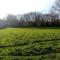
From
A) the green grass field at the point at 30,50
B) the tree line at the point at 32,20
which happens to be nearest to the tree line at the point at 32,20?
the tree line at the point at 32,20

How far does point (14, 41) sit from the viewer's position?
13977 mm

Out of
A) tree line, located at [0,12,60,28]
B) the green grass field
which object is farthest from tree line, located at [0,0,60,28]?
the green grass field

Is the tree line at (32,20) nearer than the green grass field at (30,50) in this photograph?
No

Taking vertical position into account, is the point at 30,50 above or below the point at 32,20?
below

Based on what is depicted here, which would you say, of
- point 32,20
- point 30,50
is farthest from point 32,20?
point 30,50

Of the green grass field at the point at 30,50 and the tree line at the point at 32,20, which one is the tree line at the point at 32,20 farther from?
the green grass field at the point at 30,50

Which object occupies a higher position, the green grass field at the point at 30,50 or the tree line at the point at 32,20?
the tree line at the point at 32,20

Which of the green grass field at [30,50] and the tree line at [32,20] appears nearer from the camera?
the green grass field at [30,50]

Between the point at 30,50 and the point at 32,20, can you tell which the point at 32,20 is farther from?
the point at 30,50

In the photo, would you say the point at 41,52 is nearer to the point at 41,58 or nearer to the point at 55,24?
the point at 41,58

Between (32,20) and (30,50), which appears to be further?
(32,20)

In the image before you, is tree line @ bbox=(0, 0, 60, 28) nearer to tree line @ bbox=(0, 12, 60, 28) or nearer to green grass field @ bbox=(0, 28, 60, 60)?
tree line @ bbox=(0, 12, 60, 28)

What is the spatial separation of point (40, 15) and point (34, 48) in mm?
7906

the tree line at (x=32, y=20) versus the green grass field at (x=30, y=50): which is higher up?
the tree line at (x=32, y=20)
